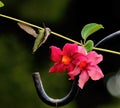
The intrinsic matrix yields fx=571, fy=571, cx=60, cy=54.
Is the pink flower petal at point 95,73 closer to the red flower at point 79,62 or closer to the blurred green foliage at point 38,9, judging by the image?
the red flower at point 79,62

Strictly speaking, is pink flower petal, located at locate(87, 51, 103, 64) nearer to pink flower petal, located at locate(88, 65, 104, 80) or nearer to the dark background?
pink flower petal, located at locate(88, 65, 104, 80)

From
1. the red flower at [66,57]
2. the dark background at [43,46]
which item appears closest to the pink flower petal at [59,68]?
the red flower at [66,57]

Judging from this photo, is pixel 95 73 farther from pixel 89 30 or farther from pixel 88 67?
pixel 89 30

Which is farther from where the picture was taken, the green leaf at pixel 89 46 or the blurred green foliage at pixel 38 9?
the blurred green foliage at pixel 38 9

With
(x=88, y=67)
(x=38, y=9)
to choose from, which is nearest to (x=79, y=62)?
(x=88, y=67)

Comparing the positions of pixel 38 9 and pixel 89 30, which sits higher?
pixel 38 9

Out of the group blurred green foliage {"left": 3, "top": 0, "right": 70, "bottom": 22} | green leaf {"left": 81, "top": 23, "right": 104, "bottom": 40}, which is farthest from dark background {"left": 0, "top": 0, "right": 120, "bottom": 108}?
green leaf {"left": 81, "top": 23, "right": 104, "bottom": 40}

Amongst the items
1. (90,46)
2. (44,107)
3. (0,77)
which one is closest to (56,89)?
(44,107)
